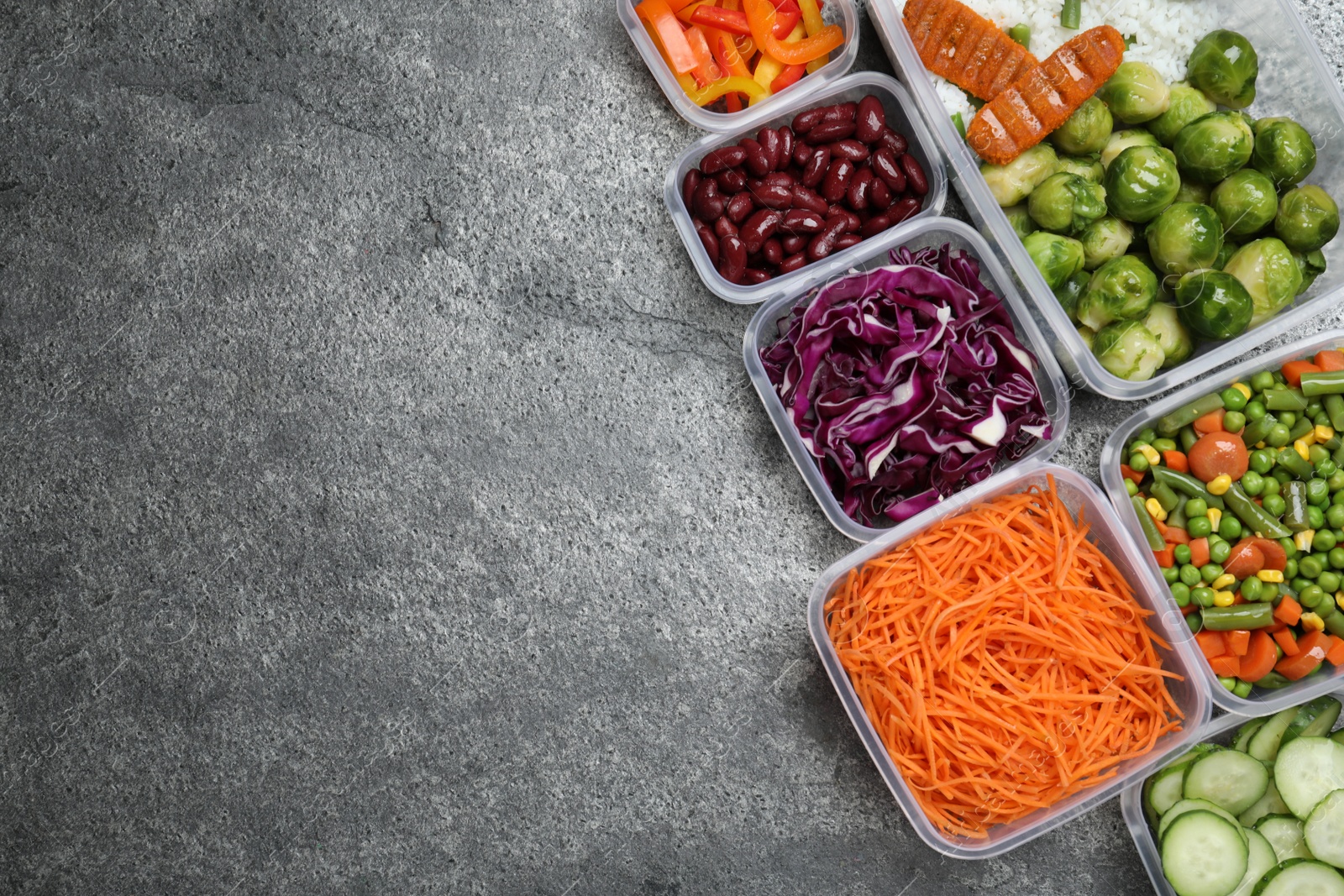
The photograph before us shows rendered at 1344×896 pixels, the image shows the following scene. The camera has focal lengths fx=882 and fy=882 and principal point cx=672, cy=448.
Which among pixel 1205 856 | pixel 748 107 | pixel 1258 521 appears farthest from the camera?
pixel 748 107

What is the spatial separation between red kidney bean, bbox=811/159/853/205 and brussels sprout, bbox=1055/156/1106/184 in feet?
1.50

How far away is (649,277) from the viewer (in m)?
2.08

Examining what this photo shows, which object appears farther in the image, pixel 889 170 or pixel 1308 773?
pixel 889 170

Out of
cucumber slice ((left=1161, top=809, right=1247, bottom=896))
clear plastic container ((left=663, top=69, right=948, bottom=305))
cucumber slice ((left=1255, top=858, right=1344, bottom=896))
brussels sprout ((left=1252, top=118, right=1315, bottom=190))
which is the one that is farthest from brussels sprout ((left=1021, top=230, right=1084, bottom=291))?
cucumber slice ((left=1255, top=858, right=1344, bottom=896))

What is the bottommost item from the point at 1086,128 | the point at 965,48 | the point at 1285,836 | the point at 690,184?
the point at 1285,836

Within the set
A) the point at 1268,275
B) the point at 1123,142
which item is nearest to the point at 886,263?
the point at 1123,142

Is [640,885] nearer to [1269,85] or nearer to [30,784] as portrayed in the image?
[30,784]

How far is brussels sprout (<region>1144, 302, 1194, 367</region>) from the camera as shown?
75.6 inches

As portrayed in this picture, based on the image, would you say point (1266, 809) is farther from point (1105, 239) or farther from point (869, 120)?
point (869, 120)

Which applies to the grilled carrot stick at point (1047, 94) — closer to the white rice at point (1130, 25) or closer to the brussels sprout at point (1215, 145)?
the white rice at point (1130, 25)

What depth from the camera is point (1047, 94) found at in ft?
6.15

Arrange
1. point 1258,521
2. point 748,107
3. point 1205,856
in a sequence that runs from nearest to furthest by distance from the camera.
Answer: point 1205,856, point 1258,521, point 748,107

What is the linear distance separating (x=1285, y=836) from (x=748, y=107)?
1.97 metres

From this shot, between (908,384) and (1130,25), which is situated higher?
(1130,25)
